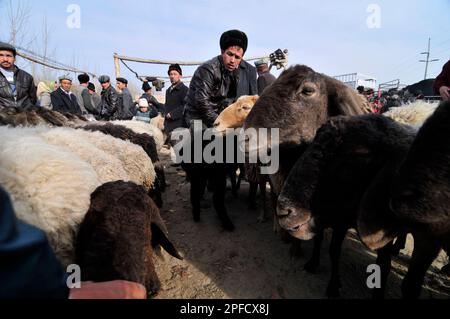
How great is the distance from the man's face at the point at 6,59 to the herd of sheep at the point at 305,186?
3.48 metres

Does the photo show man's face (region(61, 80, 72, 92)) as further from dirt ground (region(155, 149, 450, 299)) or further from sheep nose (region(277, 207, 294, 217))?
sheep nose (region(277, 207, 294, 217))

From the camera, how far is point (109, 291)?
102 centimetres

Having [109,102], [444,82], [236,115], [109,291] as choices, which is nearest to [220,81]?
[236,115]

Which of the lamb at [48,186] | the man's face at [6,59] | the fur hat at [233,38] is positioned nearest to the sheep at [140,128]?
the man's face at [6,59]

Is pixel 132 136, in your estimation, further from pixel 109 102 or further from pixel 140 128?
pixel 109 102

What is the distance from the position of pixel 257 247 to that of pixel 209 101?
2234 mm

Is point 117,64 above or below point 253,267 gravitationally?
above

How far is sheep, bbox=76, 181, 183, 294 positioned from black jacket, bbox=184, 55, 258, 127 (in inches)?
78.5

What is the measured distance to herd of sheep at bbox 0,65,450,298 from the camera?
154 centimetres

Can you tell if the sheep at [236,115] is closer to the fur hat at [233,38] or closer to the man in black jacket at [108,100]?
the fur hat at [233,38]

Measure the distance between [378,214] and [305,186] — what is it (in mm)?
533

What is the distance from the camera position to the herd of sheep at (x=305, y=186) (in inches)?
60.8

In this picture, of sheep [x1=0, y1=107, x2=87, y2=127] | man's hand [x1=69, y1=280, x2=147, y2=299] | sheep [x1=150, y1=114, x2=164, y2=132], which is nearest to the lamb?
man's hand [x1=69, y1=280, x2=147, y2=299]

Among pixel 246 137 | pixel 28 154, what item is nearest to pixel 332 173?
pixel 246 137
